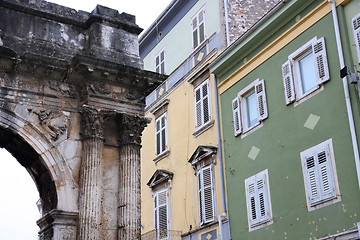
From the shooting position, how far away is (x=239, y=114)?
16672mm

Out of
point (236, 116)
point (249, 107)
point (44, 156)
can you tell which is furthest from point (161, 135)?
point (44, 156)

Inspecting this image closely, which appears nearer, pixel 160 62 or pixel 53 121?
pixel 53 121

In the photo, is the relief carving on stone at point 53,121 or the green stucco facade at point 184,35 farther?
the green stucco facade at point 184,35

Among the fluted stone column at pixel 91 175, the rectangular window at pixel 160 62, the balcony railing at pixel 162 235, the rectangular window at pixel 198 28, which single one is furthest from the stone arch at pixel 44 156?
the rectangular window at pixel 160 62

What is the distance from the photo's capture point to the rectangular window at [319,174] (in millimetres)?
12586

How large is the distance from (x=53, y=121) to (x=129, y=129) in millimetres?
1677

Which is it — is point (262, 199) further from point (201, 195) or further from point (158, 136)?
point (158, 136)

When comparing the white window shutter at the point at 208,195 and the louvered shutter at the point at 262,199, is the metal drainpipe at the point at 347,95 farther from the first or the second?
the white window shutter at the point at 208,195

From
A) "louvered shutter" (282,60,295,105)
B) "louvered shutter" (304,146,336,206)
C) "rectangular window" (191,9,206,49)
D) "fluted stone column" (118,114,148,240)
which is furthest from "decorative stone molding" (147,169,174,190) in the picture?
"fluted stone column" (118,114,148,240)

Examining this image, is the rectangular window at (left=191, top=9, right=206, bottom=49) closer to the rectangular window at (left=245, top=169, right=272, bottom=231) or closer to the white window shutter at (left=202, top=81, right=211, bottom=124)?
the white window shutter at (left=202, top=81, right=211, bottom=124)

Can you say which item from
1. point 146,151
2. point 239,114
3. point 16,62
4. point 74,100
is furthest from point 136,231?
point 146,151

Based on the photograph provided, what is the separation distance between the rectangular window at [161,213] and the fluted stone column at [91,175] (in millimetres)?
8841

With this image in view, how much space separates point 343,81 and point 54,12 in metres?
6.87

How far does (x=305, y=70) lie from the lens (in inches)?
561
